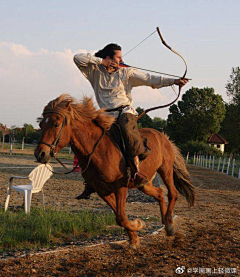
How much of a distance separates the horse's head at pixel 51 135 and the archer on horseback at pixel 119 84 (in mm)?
1056

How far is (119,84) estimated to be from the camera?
6.05 meters

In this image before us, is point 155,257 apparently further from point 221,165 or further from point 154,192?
point 221,165

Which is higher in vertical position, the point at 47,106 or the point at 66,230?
the point at 47,106

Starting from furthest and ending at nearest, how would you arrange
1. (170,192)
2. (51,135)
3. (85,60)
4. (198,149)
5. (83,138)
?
(198,149)
(170,192)
(85,60)
(83,138)
(51,135)

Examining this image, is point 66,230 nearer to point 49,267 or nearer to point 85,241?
point 85,241

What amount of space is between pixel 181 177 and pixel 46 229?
3.00 meters

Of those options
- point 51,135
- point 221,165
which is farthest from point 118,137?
point 221,165

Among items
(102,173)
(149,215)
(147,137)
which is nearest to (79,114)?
(102,173)

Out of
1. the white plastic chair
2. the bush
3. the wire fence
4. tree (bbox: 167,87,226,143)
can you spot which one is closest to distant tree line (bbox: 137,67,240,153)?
tree (bbox: 167,87,226,143)

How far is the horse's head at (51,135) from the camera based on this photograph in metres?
4.57

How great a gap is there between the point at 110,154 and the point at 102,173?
305 millimetres

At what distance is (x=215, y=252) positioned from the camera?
550 cm

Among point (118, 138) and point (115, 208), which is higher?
point (118, 138)

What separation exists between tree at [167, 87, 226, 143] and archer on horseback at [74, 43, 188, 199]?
65272 mm
